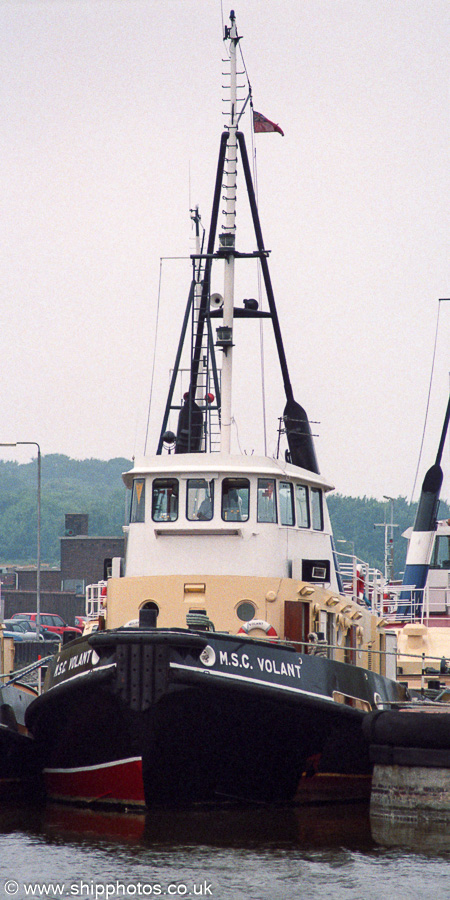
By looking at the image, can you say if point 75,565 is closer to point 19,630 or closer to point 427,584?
point 19,630

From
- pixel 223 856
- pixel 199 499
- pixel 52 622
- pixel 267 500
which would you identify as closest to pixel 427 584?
pixel 267 500

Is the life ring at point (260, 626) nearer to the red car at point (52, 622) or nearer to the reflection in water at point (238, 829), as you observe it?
the reflection in water at point (238, 829)

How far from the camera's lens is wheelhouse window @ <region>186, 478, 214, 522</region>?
1900cm

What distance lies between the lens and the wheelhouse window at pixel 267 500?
62.6 feet

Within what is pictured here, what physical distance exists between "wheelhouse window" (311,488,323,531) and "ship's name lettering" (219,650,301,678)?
4.35 meters

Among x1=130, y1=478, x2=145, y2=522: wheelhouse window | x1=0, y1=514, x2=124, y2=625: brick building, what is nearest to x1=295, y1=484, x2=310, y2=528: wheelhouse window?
x1=130, y1=478, x2=145, y2=522: wheelhouse window

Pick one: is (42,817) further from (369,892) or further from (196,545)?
(369,892)

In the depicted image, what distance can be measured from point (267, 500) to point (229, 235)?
494 cm

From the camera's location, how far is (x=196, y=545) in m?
19.0

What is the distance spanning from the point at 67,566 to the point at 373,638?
6171 cm

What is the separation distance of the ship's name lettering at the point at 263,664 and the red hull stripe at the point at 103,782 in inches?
71.8

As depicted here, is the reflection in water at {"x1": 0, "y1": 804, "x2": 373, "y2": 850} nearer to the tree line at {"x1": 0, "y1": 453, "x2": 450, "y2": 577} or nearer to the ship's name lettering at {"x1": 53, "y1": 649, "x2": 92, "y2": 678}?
the ship's name lettering at {"x1": 53, "y1": 649, "x2": 92, "y2": 678}

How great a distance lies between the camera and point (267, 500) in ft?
62.8

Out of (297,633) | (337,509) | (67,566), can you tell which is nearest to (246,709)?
(297,633)
